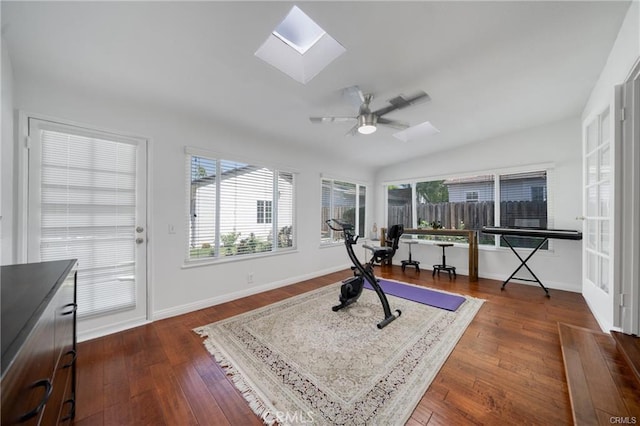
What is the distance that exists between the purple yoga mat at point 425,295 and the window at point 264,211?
2002 millimetres

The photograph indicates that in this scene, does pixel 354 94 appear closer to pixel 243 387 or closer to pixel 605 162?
pixel 605 162

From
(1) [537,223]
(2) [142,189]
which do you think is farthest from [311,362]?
(1) [537,223]

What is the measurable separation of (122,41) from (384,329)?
3381 mm

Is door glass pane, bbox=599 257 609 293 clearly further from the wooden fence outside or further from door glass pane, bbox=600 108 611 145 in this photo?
the wooden fence outside

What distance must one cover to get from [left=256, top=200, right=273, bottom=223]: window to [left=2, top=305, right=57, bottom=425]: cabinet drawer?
2.90m

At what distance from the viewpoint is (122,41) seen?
177 centimetres

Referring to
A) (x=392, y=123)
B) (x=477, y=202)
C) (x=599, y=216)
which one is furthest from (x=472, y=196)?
(x=392, y=123)

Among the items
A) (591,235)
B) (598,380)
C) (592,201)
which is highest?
(592,201)

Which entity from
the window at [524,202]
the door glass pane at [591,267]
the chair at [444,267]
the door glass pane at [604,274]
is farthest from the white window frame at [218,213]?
the window at [524,202]

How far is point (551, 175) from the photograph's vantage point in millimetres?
3904

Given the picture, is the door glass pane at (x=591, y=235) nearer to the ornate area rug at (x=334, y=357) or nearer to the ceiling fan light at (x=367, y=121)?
the ornate area rug at (x=334, y=357)

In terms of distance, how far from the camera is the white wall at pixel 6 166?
167 centimetres

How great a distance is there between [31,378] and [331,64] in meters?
2.55

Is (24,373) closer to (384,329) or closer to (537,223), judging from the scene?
(384,329)
